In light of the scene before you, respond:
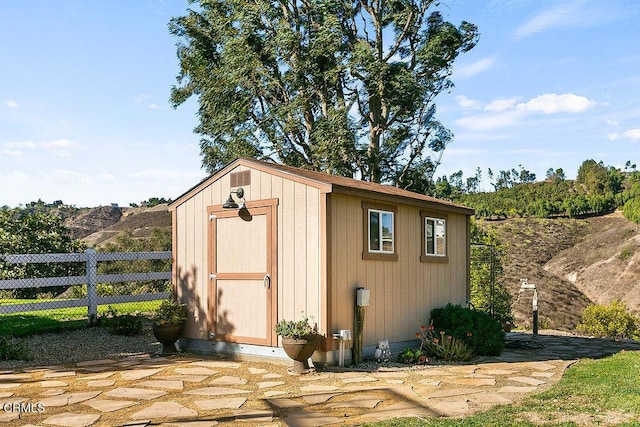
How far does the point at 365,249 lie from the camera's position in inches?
324

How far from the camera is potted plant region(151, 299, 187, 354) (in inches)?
350

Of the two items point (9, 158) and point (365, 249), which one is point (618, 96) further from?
point (9, 158)

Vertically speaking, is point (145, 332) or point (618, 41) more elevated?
point (618, 41)

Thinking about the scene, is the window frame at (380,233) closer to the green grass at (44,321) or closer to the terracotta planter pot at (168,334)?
the terracotta planter pot at (168,334)

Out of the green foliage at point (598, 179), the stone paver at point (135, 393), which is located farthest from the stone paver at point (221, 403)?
the green foliage at point (598, 179)

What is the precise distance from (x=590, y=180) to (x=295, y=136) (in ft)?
76.7

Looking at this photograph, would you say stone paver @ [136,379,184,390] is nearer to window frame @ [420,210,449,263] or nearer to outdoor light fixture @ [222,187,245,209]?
outdoor light fixture @ [222,187,245,209]

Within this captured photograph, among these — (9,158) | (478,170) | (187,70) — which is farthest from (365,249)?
(478,170)

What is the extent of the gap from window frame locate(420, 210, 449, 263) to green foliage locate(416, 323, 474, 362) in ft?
3.92

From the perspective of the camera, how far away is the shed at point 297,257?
7.73 metres

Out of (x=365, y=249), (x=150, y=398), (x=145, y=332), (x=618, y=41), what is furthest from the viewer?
(x=618, y=41)

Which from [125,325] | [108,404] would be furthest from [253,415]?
[125,325]

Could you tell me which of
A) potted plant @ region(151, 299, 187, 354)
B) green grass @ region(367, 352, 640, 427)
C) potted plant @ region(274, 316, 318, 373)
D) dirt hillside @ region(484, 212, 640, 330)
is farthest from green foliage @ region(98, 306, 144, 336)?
dirt hillside @ region(484, 212, 640, 330)

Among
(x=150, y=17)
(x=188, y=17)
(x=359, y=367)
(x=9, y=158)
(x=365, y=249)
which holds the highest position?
(x=188, y=17)
